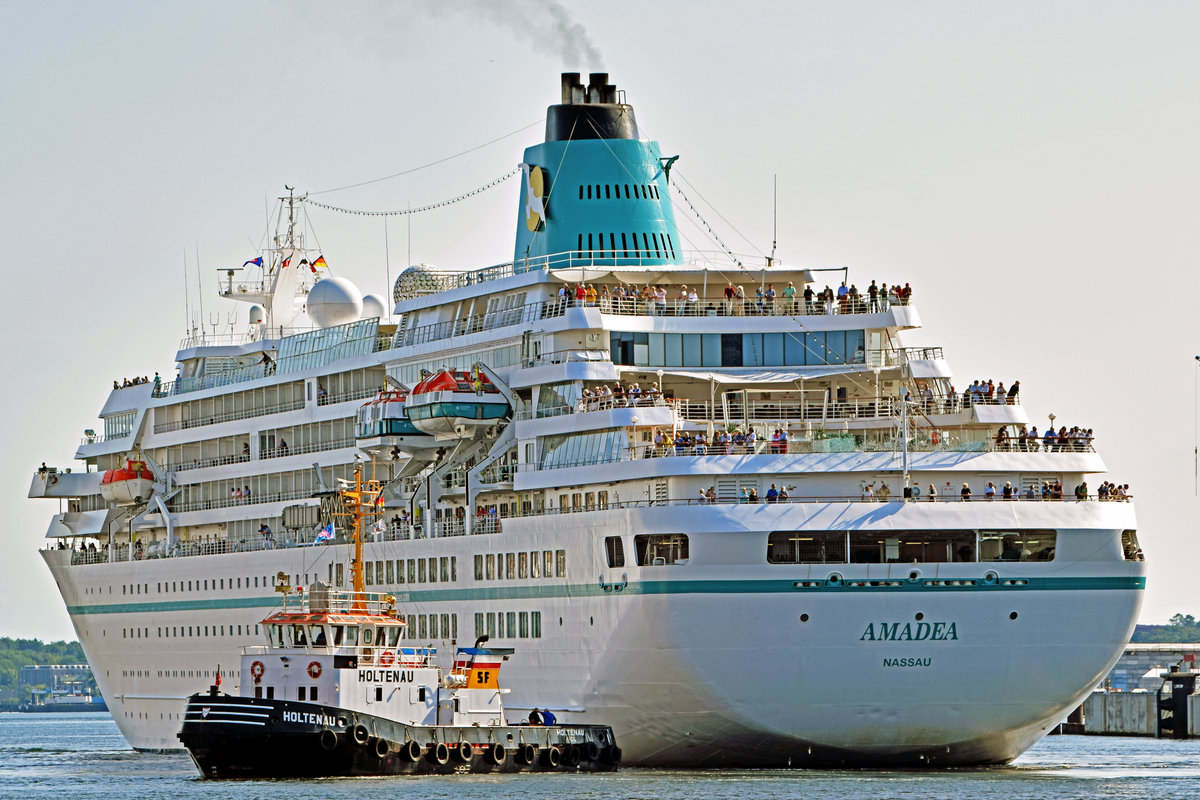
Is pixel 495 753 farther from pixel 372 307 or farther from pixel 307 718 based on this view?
pixel 372 307

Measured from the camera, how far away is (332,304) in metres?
75.6

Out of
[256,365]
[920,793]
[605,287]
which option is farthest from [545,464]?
[256,365]

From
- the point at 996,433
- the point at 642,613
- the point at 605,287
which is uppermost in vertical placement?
the point at 605,287

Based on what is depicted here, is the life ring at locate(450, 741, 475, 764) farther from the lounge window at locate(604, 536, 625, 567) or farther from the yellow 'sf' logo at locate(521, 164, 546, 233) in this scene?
the yellow 'sf' logo at locate(521, 164, 546, 233)

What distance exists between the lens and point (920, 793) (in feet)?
165

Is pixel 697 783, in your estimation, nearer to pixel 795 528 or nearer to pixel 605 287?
pixel 795 528

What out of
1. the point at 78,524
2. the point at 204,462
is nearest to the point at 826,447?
the point at 204,462

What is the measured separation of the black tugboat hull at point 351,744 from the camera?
53750 mm

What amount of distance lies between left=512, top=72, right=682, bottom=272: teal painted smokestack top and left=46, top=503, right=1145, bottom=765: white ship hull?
1336 centimetres

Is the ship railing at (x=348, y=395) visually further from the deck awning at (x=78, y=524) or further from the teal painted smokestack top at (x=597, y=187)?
the deck awning at (x=78, y=524)

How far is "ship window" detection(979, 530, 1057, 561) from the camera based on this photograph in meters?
53.9

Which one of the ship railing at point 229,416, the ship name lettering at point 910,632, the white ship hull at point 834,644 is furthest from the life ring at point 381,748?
the ship railing at point 229,416

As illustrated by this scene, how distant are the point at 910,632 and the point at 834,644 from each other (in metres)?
1.69

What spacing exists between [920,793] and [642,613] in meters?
7.82
